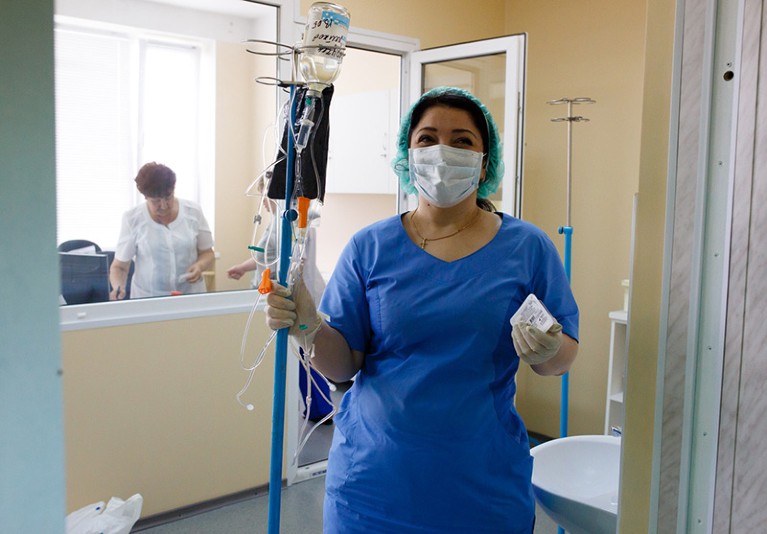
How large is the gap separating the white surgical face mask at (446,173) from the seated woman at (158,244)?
178 centimetres

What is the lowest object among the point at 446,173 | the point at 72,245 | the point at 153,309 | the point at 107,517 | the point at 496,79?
the point at 107,517

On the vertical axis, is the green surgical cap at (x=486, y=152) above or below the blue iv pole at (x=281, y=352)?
above

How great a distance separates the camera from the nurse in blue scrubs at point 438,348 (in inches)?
49.1

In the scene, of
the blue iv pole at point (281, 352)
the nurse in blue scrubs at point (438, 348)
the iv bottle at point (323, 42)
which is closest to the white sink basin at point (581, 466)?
the nurse in blue scrubs at point (438, 348)

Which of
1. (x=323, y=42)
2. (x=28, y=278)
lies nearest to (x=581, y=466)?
(x=323, y=42)

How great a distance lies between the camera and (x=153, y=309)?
2.77 m

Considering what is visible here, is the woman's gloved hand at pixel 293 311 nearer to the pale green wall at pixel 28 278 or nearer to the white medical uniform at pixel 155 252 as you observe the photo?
the pale green wall at pixel 28 278

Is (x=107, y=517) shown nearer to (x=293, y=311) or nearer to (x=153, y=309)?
(x=153, y=309)

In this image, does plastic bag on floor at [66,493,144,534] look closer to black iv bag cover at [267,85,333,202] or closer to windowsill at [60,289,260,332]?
windowsill at [60,289,260,332]

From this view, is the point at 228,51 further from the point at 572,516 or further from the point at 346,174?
the point at 572,516

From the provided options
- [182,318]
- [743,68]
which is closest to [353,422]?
[743,68]

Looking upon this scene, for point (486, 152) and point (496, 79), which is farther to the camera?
point (496, 79)

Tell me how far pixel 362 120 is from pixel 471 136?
3150mm

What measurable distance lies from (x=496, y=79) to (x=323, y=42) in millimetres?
2408
